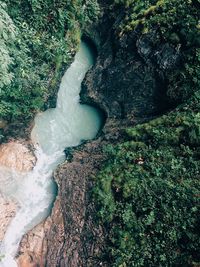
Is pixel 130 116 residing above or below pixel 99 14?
below

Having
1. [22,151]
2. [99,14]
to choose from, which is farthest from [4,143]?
[99,14]

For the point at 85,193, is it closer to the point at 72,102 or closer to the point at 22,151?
the point at 22,151

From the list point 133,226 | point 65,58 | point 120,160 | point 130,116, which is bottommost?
point 133,226

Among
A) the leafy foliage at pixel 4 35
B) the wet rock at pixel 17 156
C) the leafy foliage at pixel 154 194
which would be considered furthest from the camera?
the wet rock at pixel 17 156

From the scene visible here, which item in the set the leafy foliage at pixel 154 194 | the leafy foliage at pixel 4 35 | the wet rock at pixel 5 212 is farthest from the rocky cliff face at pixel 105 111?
the leafy foliage at pixel 4 35

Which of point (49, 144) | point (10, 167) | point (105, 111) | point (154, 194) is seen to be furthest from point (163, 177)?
point (10, 167)

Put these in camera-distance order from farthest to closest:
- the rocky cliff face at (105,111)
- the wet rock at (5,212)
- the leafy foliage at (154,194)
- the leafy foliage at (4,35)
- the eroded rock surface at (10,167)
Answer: the eroded rock surface at (10,167) → the wet rock at (5,212) → the rocky cliff face at (105,111) → the leafy foliage at (4,35) → the leafy foliage at (154,194)

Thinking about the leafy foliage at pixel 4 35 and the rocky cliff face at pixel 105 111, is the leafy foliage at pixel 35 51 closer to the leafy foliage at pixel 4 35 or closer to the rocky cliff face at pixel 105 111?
the leafy foliage at pixel 4 35

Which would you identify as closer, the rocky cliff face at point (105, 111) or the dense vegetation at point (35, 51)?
the rocky cliff face at point (105, 111)
